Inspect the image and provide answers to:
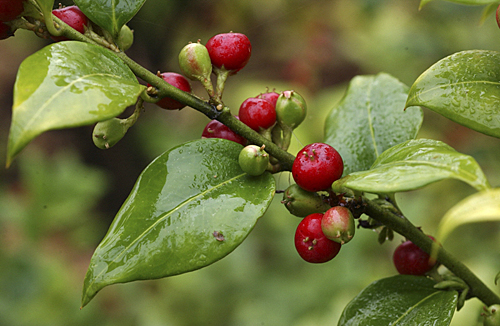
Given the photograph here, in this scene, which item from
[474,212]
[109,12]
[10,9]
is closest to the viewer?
→ [474,212]

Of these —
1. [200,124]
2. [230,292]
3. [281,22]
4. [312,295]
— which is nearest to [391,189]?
[312,295]

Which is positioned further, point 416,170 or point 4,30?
point 4,30

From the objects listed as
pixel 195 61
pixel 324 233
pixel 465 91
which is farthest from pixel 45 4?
A: pixel 465 91

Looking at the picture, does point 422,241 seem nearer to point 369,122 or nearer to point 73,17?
point 369,122

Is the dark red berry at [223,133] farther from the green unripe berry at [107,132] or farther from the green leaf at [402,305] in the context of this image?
the green leaf at [402,305]

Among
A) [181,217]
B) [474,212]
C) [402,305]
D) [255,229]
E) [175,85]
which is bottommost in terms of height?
[255,229]

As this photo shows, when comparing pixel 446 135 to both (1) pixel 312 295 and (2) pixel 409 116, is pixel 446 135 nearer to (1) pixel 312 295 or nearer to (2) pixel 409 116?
(1) pixel 312 295

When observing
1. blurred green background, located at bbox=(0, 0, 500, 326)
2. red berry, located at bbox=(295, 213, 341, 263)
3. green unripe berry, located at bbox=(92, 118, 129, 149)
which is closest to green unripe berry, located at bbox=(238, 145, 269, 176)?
red berry, located at bbox=(295, 213, 341, 263)
